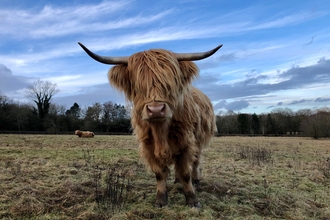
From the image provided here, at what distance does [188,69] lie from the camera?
432 cm

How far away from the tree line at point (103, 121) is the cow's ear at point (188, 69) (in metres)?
41.9

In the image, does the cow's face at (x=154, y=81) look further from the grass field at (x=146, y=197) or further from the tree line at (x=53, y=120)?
the tree line at (x=53, y=120)

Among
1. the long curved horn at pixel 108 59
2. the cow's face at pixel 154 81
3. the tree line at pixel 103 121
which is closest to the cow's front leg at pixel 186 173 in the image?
the cow's face at pixel 154 81

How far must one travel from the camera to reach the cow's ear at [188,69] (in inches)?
170

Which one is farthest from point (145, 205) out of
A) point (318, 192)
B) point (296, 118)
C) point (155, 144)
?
point (296, 118)

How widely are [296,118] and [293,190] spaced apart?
61244 millimetres

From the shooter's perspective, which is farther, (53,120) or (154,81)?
(53,120)

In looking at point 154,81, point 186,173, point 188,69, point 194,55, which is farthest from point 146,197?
point 194,55

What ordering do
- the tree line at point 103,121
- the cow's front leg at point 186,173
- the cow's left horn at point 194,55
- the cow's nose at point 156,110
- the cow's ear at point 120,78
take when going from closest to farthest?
the cow's nose at point 156,110 → the cow's left horn at point 194,55 → the cow's ear at point 120,78 → the cow's front leg at point 186,173 → the tree line at point 103,121

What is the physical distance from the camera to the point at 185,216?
398 cm

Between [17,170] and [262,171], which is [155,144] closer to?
[17,170]

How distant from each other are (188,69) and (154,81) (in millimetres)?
757

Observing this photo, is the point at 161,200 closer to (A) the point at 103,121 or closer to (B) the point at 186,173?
(B) the point at 186,173

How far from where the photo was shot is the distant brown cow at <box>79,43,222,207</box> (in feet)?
12.4
